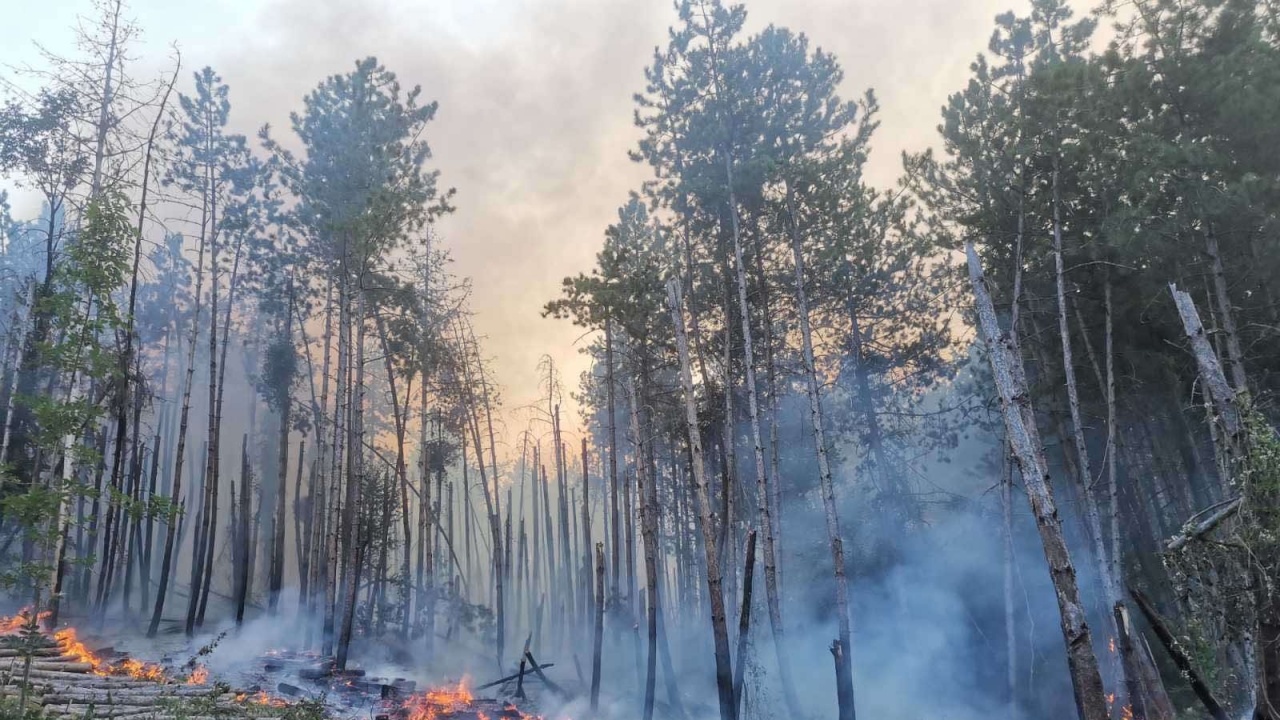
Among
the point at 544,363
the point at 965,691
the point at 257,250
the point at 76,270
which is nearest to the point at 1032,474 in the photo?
the point at 76,270

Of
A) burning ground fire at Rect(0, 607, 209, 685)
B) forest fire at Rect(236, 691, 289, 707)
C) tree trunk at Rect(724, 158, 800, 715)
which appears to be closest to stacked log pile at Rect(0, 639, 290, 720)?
burning ground fire at Rect(0, 607, 209, 685)

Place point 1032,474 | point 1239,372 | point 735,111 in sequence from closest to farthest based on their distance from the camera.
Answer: point 1032,474 → point 1239,372 → point 735,111

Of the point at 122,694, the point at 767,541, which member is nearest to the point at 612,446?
the point at 767,541

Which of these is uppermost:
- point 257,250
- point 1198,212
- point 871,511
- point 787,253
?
point 257,250

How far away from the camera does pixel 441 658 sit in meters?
24.4

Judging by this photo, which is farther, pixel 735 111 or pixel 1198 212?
pixel 735 111

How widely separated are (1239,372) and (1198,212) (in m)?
3.14

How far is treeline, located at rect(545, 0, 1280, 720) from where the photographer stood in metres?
9.02

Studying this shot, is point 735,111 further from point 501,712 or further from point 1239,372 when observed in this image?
point 501,712

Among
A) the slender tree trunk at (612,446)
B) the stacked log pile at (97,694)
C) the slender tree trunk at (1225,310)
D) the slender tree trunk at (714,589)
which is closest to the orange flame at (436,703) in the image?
the stacked log pile at (97,694)

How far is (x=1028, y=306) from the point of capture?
18359mm

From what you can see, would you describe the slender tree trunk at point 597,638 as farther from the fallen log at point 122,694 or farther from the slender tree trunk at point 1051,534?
the slender tree trunk at point 1051,534

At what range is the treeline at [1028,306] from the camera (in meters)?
9.02

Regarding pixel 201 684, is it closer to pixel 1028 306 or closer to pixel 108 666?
pixel 108 666
